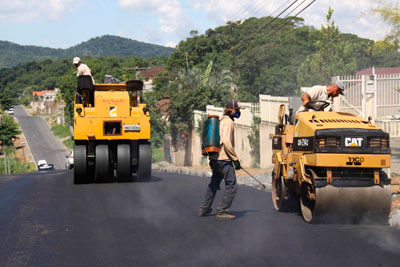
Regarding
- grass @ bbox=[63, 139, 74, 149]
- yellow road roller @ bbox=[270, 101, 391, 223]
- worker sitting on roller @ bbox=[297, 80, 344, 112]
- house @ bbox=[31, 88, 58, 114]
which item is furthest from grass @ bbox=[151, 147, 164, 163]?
Answer: house @ bbox=[31, 88, 58, 114]

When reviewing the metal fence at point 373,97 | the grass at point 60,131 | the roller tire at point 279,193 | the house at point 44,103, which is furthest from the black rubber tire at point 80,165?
the house at point 44,103

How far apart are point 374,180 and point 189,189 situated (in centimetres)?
591

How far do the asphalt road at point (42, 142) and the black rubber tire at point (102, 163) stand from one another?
2285 inches

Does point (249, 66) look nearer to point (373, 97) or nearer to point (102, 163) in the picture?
point (373, 97)

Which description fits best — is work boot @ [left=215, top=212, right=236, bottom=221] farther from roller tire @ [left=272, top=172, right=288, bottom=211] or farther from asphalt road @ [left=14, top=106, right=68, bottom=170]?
asphalt road @ [left=14, top=106, right=68, bottom=170]

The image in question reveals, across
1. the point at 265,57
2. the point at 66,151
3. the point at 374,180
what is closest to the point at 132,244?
the point at 374,180

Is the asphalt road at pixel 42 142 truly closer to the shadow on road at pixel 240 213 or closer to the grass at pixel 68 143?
the grass at pixel 68 143

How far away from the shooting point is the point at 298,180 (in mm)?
8523

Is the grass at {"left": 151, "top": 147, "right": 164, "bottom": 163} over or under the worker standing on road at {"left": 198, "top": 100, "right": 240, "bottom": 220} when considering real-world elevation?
under

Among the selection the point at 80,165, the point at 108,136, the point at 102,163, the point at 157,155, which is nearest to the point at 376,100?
the point at 108,136

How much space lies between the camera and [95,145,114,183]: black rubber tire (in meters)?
14.6

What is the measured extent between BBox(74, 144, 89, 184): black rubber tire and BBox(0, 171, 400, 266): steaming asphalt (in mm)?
3186

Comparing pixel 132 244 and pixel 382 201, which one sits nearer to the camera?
pixel 132 244

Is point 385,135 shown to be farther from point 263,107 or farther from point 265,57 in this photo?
point 265,57
